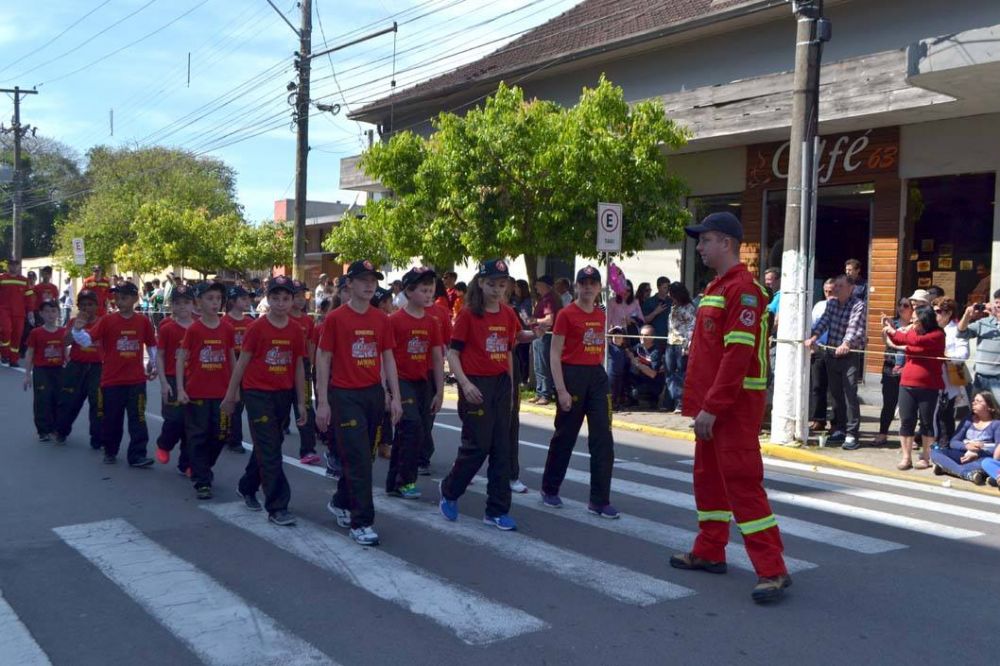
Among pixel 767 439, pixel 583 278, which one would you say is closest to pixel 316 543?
pixel 583 278

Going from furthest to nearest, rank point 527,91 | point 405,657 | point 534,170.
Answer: point 527,91 → point 534,170 → point 405,657

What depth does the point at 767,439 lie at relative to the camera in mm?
12273

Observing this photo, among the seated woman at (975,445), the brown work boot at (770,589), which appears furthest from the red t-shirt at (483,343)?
the seated woman at (975,445)

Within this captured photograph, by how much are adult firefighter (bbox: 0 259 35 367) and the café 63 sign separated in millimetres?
14444

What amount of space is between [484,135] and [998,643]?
12.1 m

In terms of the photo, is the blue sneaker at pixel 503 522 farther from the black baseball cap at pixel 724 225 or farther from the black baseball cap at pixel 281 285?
the black baseball cap at pixel 724 225

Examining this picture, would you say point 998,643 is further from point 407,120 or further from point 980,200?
point 407,120

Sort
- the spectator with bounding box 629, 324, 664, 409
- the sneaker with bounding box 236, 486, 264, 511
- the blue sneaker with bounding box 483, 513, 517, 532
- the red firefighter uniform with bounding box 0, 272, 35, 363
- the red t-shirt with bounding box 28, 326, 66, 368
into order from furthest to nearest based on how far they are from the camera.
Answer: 1. the red firefighter uniform with bounding box 0, 272, 35, 363
2. the spectator with bounding box 629, 324, 664, 409
3. the red t-shirt with bounding box 28, 326, 66, 368
4. the sneaker with bounding box 236, 486, 264, 511
5. the blue sneaker with bounding box 483, 513, 517, 532

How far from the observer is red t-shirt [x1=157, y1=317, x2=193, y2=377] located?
956 centimetres

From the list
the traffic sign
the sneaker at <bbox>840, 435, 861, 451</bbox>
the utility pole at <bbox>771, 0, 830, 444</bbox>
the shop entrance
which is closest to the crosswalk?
the sneaker at <bbox>840, 435, 861, 451</bbox>

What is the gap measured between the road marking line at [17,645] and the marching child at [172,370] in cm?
403

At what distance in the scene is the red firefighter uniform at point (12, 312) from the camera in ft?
64.9

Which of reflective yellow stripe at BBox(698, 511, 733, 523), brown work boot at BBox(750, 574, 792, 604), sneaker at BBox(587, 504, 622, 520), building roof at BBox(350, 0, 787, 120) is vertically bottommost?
sneaker at BBox(587, 504, 622, 520)

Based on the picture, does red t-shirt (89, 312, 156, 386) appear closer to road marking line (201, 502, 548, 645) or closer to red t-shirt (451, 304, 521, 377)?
road marking line (201, 502, 548, 645)
